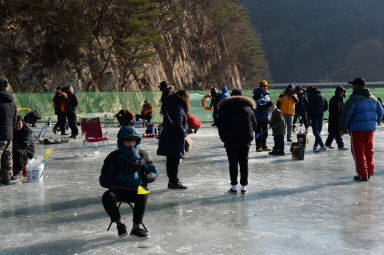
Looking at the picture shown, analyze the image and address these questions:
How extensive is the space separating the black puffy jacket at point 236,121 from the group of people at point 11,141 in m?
3.44

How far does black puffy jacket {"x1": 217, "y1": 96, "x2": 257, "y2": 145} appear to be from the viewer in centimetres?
708

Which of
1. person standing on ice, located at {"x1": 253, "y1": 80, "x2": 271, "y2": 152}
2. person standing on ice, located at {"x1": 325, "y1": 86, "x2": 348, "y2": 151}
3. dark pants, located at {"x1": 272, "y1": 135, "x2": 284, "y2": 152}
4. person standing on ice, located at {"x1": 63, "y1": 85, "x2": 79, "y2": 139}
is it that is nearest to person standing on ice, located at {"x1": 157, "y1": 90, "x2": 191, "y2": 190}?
dark pants, located at {"x1": 272, "y1": 135, "x2": 284, "y2": 152}

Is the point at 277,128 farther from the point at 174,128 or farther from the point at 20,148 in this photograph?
the point at 20,148

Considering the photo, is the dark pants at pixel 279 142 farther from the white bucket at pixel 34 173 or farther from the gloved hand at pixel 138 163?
the gloved hand at pixel 138 163

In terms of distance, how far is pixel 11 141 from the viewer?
8148 mm

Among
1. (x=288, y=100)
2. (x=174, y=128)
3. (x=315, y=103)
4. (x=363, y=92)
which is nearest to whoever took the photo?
(x=174, y=128)

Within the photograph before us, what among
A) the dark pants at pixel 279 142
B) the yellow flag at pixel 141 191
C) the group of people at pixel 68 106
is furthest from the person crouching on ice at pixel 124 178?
the group of people at pixel 68 106

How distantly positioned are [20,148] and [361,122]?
237 inches

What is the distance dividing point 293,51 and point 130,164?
152 m

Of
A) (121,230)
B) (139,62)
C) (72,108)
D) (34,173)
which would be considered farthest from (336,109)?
(139,62)

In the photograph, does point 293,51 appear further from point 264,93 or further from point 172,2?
point 264,93

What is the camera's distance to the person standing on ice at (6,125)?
7.79m

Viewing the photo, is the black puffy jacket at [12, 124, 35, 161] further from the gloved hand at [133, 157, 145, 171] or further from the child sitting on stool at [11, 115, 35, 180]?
the gloved hand at [133, 157, 145, 171]

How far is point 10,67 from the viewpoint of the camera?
33250 millimetres
